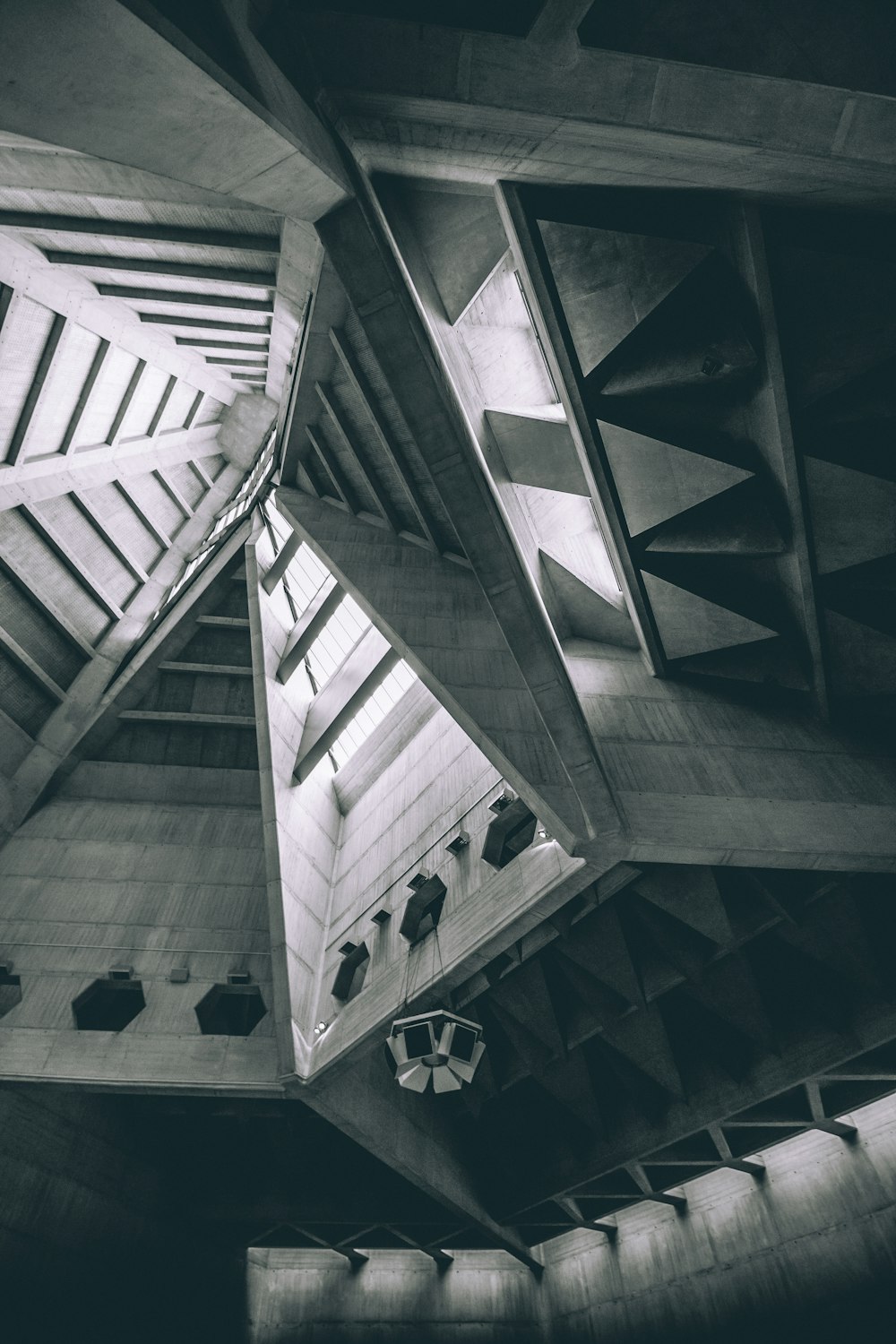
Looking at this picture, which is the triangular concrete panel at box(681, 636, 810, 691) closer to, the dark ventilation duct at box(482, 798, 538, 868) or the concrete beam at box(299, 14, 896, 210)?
the dark ventilation duct at box(482, 798, 538, 868)

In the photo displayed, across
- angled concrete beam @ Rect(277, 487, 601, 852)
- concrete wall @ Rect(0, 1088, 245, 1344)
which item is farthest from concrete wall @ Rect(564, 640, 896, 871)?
concrete wall @ Rect(0, 1088, 245, 1344)

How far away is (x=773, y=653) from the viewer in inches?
436

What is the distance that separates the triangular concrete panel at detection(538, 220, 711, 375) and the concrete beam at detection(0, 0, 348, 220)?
296 centimetres

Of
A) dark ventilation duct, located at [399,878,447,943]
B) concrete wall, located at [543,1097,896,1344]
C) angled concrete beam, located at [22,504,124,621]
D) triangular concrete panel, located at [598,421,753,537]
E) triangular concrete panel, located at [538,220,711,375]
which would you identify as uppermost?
angled concrete beam, located at [22,504,124,621]

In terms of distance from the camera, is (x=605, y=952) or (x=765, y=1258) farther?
(x=765, y=1258)

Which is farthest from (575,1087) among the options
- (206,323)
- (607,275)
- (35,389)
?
(35,389)

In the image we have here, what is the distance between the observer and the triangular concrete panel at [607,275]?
7902mm

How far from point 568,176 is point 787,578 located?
5487 millimetres

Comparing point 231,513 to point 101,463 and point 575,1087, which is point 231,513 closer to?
point 101,463

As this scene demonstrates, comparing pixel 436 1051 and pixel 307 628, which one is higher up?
pixel 307 628

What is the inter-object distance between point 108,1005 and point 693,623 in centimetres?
1203

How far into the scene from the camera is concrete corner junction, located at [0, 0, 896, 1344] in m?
6.25

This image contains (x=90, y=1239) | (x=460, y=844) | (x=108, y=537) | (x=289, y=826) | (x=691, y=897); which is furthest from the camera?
(x=108, y=537)

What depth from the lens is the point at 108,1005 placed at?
1364 cm
